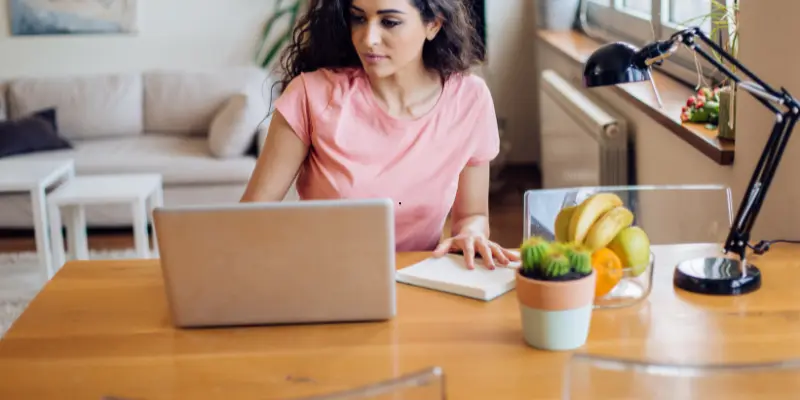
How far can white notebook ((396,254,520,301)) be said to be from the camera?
1.34 m

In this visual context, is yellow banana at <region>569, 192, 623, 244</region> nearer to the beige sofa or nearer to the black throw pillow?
the beige sofa

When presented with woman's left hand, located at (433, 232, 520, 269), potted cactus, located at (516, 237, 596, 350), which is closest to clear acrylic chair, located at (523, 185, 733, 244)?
woman's left hand, located at (433, 232, 520, 269)

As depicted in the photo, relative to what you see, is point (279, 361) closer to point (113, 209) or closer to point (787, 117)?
point (787, 117)

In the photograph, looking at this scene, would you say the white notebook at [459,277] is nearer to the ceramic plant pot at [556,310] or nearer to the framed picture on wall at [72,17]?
the ceramic plant pot at [556,310]

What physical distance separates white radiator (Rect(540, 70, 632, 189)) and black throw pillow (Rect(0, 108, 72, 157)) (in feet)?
7.35

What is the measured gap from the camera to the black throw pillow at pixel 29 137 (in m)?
4.39

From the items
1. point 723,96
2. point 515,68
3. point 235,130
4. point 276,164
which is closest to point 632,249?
point 276,164

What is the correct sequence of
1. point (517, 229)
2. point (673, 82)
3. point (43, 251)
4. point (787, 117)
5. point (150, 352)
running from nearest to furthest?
point (150, 352) < point (787, 117) < point (673, 82) < point (43, 251) < point (517, 229)

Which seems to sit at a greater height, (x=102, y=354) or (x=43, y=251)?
(x=102, y=354)

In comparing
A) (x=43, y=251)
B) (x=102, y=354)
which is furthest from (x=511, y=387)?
(x=43, y=251)

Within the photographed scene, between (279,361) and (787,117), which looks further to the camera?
(787,117)

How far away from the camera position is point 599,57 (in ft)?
4.43

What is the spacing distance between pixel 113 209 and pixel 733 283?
343 centimetres

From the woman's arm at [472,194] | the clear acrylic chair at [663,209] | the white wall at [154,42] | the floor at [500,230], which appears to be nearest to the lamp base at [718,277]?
the clear acrylic chair at [663,209]
